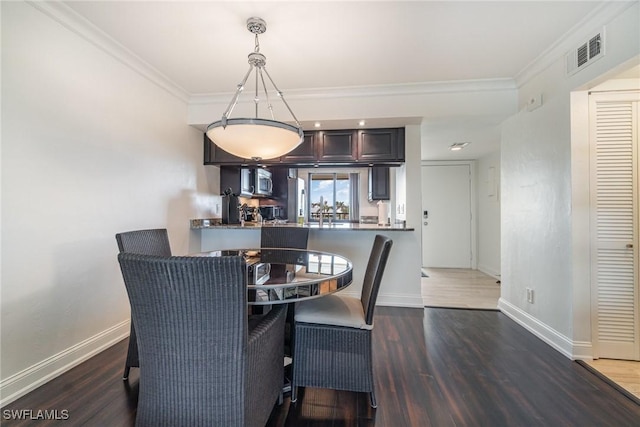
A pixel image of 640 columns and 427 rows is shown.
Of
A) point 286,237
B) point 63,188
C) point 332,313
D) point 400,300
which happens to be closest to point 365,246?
point 400,300

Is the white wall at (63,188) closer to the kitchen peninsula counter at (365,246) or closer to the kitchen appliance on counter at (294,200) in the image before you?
the kitchen peninsula counter at (365,246)

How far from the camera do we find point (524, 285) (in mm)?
2691

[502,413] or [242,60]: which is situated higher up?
[242,60]

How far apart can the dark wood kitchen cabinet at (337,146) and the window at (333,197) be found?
189 cm

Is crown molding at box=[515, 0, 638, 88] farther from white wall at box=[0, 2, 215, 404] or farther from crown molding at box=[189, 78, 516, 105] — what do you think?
white wall at box=[0, 2, 215, 404]

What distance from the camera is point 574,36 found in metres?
2.05

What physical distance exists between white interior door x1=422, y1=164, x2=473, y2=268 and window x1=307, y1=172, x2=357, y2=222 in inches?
60.0

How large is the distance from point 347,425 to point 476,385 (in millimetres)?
924

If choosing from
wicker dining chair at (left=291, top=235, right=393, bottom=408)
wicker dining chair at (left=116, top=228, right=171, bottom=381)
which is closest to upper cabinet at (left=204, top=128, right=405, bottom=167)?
wicker dining chair at (left=116, top=228, right=171, bottom=381)

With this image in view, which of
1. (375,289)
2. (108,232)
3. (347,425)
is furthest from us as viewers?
(108,232)

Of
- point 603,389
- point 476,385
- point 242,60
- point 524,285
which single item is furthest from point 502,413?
point 242,60

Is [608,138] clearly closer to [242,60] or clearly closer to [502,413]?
[502,413]

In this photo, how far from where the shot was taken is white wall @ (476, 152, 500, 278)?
4.59 m

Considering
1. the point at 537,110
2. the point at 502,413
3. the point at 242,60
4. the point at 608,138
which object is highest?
the point at 242,60
